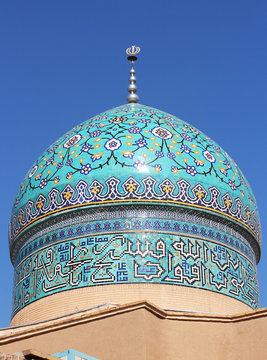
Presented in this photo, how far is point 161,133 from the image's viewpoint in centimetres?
1044

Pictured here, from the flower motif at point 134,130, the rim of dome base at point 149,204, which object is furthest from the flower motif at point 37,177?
the flower motif at point 134,130

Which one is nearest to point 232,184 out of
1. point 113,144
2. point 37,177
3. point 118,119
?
point 113,144

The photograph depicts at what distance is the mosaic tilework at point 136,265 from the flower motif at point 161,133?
160 cm

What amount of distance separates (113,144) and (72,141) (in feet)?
2.45

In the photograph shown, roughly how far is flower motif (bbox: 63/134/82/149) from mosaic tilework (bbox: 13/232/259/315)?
1570 millimetres

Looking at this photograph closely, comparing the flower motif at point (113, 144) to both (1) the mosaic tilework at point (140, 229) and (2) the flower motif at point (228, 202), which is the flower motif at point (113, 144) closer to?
(1) the mosaic tilework at point (140, 229)

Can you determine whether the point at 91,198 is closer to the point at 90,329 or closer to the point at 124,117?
the point at 124,117

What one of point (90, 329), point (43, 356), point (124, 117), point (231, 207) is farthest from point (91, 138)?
point (43, 356)

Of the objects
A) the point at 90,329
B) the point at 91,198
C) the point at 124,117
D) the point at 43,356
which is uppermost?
the point at 124,117

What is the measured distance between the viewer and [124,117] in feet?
35.5

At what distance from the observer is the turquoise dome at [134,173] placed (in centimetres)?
977

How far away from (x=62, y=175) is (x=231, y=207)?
2370 millimetres

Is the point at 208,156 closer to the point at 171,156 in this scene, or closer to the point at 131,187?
the point at 171,156

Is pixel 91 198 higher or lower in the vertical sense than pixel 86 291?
higher
